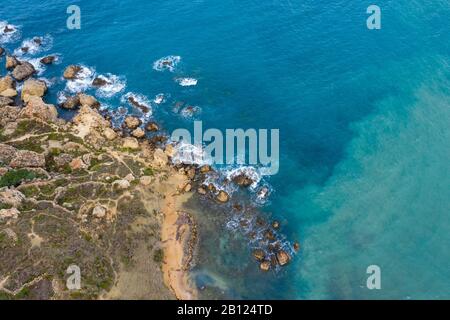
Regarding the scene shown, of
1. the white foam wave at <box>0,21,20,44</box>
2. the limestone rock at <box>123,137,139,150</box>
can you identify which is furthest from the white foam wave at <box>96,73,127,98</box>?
the white foam wave at <box>0,21,20,44</box>

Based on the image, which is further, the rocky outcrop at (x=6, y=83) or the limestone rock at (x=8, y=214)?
the rocky outcrop at (x=6, y=83)

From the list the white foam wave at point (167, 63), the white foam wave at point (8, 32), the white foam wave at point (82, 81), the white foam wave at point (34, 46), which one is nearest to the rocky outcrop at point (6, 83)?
the white foam wave at point (34, 46)

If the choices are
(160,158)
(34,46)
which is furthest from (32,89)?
(160,158)

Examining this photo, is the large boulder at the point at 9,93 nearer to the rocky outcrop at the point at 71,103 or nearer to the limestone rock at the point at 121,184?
the rocky outcrop at the point at 71,103

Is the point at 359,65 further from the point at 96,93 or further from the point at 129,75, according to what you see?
the point at 96,93

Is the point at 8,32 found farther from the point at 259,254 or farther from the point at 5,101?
the point at 259,254
